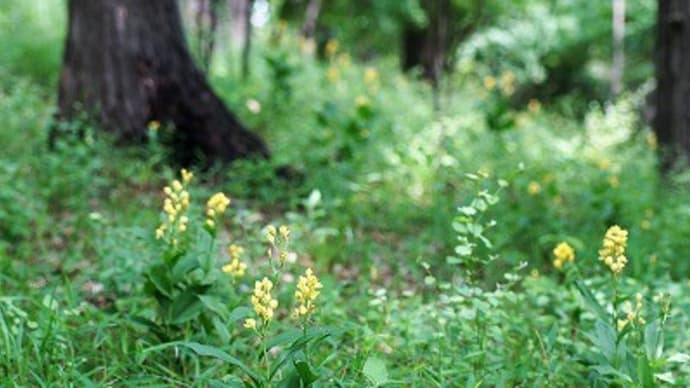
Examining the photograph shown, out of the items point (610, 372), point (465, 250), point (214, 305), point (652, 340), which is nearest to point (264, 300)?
point (214, 305)

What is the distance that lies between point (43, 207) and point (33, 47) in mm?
4424

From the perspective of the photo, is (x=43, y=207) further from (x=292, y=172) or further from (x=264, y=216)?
(x=292, y=172)

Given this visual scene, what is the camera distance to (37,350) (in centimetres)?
253

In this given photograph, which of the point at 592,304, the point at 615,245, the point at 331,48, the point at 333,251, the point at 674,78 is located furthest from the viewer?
the point at 331,48

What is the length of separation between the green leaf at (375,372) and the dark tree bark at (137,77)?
11.0 ft

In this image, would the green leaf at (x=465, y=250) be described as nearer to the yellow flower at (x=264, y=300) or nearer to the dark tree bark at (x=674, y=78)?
the yellow flower at (x=264, y=300)

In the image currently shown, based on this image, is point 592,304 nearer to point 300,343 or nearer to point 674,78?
point 300,343

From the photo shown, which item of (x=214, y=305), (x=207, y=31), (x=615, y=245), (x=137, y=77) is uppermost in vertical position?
(x=207, y=31)

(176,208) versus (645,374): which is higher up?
(176,208)

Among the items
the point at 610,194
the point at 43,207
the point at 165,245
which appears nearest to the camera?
the point at 165,245

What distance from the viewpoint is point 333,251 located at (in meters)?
4.20

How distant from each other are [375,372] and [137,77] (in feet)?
11.7

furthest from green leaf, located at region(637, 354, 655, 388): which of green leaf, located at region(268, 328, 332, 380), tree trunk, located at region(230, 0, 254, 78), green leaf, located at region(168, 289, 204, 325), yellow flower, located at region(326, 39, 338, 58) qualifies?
yellow flower, located at region(326, 39, 338, 58)

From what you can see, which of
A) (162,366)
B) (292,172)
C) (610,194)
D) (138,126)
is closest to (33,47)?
(138,126)
